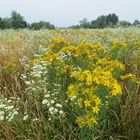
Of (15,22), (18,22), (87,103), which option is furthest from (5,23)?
(87,103)

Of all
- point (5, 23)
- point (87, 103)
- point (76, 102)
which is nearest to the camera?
point (87, 103)

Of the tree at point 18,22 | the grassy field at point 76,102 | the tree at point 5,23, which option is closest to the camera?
the grassy field at point 76,102

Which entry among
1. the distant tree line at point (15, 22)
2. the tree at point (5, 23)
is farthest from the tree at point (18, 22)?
the tree at point (5, 23)

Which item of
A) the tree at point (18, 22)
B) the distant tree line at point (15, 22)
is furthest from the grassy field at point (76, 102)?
the tree at point (18, 22)

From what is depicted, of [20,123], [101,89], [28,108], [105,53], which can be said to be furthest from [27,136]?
[105,53]

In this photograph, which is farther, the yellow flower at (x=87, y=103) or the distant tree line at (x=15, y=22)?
the distant tree line at (x=15, y=22)

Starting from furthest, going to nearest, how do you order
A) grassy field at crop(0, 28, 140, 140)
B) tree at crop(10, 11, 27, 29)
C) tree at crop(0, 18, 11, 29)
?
Result: tree at crop(10, 11, 27, 29), tree at crop(0, 18, 11, 29), grassy field at crop(0, 28, 140, 140)

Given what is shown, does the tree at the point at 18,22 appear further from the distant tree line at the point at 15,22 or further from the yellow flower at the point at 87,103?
the yellow flower at the point at 87,103

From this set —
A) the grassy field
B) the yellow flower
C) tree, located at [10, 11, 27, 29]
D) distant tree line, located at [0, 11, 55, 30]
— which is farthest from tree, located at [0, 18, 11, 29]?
the yellow flower

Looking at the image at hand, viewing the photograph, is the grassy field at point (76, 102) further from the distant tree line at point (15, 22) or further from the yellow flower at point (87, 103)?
the distant tree line at point (15, 22)

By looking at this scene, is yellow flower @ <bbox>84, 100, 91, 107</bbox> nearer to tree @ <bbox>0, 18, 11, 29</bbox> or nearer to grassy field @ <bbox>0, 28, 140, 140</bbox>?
grassy field @ <bbox>0, 28, 140, 140</bbox>

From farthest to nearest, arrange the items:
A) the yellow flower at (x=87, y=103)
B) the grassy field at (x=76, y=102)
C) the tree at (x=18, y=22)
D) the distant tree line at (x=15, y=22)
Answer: the tree at (x=18, y=22)
the distant tree line at (x=15, y=22)
the grassy field at (x=76, y=102)
the yellow flower at (x=87, y=103)

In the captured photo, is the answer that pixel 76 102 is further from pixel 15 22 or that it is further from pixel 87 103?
pixel 15 22

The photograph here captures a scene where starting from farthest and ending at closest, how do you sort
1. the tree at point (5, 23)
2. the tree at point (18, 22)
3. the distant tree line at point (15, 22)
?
the tree at point (18, 22) < the distant tree line at point (15, 22) < the tree at point (5, 23)
